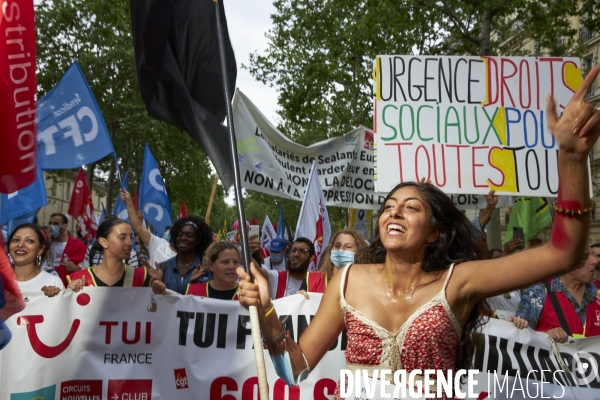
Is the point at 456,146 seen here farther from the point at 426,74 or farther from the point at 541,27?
the point at 541,27

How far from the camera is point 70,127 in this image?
24.9 feet

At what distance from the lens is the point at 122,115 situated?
31.4 metres

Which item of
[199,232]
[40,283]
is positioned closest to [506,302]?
[199,232]

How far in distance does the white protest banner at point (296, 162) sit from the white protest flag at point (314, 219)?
42 centimetres

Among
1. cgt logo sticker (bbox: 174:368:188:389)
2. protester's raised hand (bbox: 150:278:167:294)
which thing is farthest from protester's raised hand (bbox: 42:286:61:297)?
cgt logo sticker (bbox: 174:368:188:389)

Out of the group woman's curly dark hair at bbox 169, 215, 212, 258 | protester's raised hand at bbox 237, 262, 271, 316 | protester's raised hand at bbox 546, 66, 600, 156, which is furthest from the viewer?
woman's curly dark hair at bbox 169, 215, 212, 258

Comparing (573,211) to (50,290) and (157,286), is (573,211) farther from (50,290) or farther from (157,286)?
(50,290)

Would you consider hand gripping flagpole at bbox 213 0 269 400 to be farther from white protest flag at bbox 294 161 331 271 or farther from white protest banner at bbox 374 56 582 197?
white protest flag at bbox 294 161 331 271

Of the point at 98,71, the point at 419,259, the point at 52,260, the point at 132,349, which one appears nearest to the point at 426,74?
the point at 132,349

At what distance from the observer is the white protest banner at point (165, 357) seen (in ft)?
15.6

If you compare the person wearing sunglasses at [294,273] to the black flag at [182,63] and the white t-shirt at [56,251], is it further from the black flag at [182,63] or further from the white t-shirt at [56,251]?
the white t-shirt at [56,251]

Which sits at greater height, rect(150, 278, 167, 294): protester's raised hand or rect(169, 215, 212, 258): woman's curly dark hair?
rect(169, 215, 212, 258): woman's curly dark hair

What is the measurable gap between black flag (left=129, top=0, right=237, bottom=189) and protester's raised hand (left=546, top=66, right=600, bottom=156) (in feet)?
5.40

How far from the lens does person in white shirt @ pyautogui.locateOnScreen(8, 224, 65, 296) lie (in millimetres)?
5109
